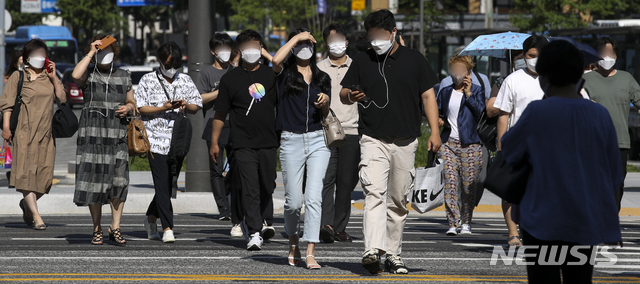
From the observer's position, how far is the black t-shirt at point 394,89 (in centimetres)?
675

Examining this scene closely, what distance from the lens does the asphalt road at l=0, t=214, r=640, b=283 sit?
658cm

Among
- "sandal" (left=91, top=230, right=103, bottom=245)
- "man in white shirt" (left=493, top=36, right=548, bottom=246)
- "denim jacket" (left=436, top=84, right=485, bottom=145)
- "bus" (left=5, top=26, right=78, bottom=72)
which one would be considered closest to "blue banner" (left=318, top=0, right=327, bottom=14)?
"bus" (left=5, top=26, right=78, bottom=72)

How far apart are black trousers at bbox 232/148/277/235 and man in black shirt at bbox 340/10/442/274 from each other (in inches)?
45.2

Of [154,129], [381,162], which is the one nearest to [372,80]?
[381,162]

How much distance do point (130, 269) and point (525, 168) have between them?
366 centimetres

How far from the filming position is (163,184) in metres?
8.34

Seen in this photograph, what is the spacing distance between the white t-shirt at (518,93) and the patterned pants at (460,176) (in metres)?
1.61

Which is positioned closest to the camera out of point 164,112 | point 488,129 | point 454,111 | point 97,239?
point 488,129

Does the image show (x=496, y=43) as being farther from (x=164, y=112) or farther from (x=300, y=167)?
(x=164, y=112)

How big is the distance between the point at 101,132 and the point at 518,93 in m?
3.63

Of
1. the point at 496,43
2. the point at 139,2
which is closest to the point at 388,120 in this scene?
the point at 496,43


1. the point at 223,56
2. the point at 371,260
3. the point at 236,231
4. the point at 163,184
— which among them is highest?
the point at 223,56

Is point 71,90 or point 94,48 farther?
point 71,90

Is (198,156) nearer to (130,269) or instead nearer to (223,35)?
(223,35)
